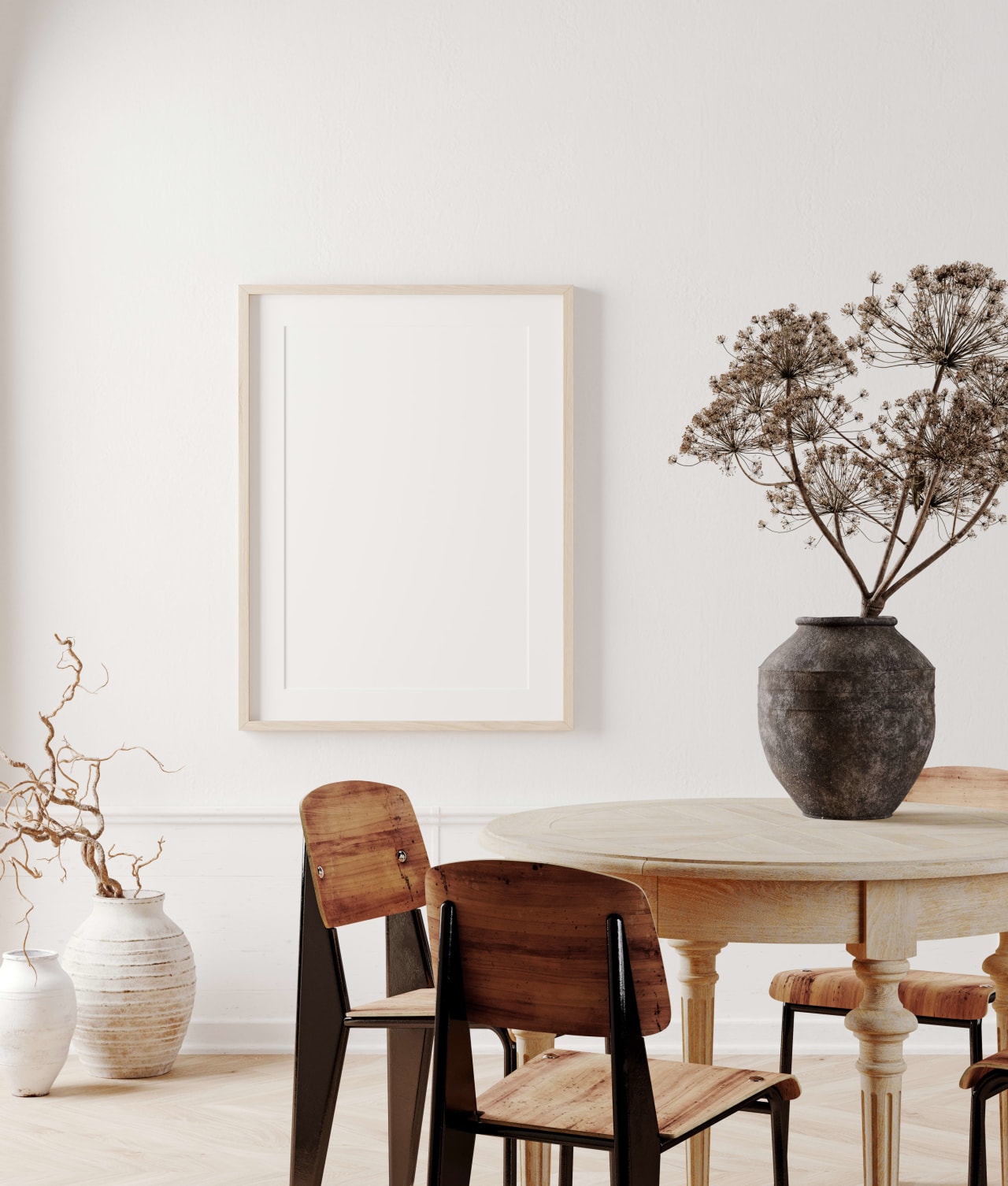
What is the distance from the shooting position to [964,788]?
2.93 metres

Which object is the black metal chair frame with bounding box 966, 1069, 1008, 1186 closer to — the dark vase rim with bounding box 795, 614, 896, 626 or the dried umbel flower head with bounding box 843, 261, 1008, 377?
the dark vase rim with bounding box 795, 614, 896, 626

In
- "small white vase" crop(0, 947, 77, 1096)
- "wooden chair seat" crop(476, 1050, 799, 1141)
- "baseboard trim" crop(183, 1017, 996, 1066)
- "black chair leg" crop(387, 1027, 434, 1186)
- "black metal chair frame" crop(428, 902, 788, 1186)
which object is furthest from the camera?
"baseboard trim" crop(183, 1017, 996, 1066)

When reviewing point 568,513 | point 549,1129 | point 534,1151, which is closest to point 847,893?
point 549,1129

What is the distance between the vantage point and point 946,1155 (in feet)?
9.85

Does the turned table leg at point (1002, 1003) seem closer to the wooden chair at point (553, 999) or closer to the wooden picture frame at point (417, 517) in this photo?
the wooden chair at point (553, 999)

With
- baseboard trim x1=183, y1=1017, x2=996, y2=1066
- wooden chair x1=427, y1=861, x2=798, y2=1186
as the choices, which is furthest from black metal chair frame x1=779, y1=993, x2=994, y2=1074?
baseboard trim x1=183, y1=1017, x2=996, y2=1066

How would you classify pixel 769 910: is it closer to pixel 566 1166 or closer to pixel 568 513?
pixel 566 1166

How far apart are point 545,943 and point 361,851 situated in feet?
2.83

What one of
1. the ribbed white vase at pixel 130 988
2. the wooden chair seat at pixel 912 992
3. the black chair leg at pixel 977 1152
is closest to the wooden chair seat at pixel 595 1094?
the black chair leg at pixel 977 1152

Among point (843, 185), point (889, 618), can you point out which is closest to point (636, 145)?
point (843, 185)

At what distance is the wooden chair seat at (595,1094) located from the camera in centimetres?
176

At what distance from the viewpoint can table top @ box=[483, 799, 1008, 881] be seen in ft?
6.15

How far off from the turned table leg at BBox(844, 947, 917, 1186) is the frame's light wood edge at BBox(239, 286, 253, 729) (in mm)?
2263

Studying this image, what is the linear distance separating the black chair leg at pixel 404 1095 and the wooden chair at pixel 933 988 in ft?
2.45
